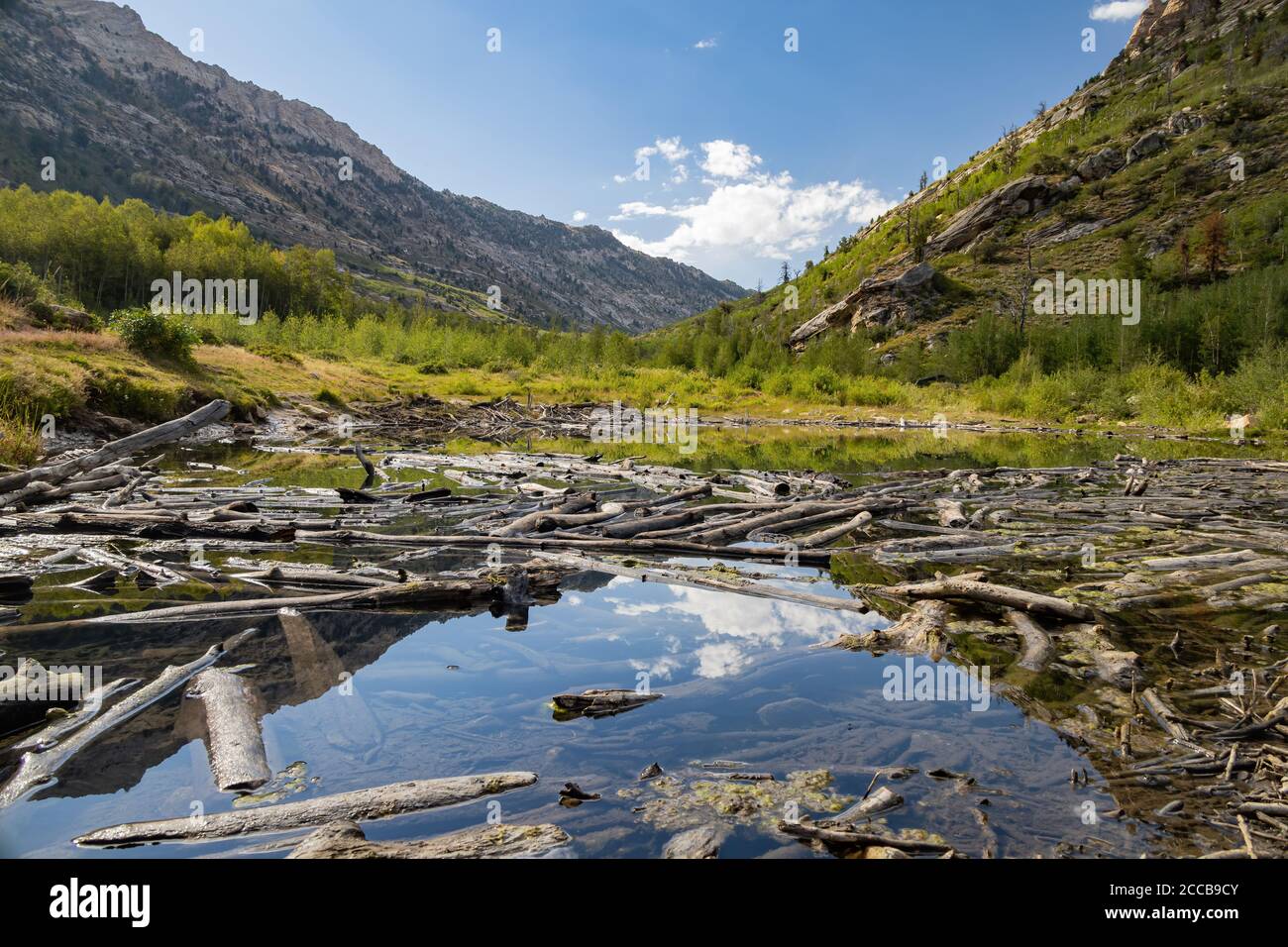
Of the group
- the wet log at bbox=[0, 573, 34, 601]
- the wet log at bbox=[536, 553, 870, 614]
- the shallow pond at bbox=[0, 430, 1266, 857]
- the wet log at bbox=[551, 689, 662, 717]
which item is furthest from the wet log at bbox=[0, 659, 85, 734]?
the wet log at bbox=[536, 553, 870, 614]

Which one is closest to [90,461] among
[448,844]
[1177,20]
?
[448,844]

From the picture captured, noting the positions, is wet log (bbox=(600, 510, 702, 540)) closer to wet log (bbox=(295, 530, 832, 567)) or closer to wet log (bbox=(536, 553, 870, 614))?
wet log (bbox=(295, 530, 832, 567))

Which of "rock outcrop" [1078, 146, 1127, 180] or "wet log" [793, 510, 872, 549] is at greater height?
"rock outcrop" [1078, 146, 1127, 180]

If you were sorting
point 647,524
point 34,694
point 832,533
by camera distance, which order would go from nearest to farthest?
1. point 34,694
2. point 647,524
3. point 832,533

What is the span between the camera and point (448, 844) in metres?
3.32

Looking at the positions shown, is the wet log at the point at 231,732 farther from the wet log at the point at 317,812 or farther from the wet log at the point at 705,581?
the wet log at the point at 705,581

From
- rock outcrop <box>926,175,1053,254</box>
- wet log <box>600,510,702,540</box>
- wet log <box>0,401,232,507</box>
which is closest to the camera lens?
wet log <box>600,510,702,540</box>

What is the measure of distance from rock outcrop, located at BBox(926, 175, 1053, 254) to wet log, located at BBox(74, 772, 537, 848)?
131 meters

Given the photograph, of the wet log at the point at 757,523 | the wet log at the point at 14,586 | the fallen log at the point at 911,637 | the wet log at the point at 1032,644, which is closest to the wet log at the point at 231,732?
the wet log at the point at 14,586

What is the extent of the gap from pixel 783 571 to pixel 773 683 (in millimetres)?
3448

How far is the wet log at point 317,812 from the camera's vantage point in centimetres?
341

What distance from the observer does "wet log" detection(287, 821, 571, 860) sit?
3.09 m

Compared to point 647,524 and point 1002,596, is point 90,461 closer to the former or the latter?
point 647,524

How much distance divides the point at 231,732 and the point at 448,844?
227cm
